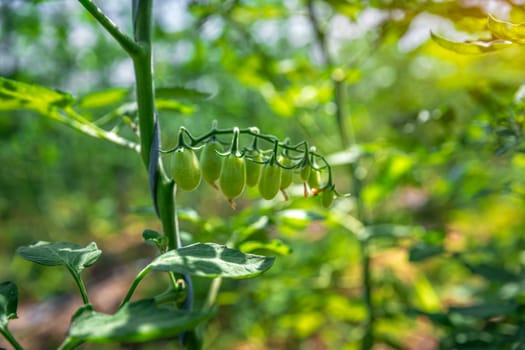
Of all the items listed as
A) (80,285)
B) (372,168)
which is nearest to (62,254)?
(80,285)

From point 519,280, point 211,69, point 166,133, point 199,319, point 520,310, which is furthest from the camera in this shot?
point 166,133

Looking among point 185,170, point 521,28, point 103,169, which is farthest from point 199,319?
point 103,169

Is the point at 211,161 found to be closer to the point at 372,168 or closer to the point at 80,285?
the point at 80,285

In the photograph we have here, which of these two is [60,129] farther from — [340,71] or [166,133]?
[340,71]

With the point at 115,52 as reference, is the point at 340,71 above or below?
below

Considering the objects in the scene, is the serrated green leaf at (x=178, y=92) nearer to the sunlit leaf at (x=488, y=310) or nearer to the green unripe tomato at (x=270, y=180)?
the green unripe tomato at (x=270, y=180)

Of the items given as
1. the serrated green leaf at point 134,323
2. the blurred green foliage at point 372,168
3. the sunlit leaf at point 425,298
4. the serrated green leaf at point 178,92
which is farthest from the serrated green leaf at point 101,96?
the sunlit leaf at point 425,298

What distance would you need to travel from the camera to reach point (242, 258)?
45 cm

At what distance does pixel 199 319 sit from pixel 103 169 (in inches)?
131

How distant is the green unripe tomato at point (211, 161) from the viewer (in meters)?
0.54

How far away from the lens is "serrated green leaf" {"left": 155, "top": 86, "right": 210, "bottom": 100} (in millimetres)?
715

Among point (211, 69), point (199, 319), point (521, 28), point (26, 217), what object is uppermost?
point (211, 69)

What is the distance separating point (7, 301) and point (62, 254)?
7cm

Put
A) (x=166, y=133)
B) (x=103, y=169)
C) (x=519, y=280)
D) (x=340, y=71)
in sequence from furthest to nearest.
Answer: (x=103, y=169), (x=166, y=133), (x=340, y=71), (x=519, y=280)
